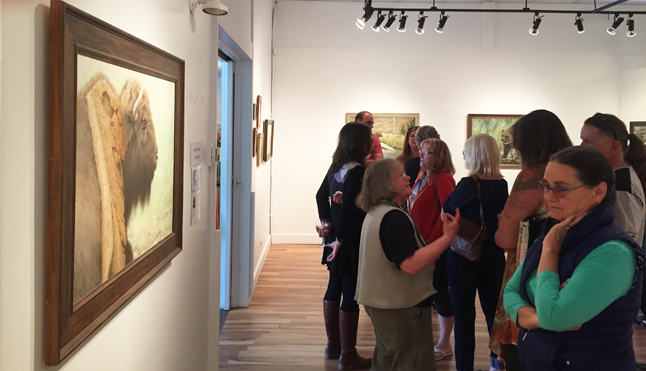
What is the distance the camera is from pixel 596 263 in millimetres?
1692

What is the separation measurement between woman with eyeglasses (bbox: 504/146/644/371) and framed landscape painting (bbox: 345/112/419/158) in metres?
7.28

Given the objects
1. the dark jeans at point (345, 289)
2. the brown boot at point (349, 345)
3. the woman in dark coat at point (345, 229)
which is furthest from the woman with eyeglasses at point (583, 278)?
the brown boot at point (349, 345)

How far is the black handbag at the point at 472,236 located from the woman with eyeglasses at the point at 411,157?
177 centimetres

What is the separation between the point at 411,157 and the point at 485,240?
212 centimetres

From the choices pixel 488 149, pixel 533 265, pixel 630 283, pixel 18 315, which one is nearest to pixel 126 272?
pixel 18 315

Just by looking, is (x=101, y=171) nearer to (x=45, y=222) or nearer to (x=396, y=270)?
(x=45, y=222)

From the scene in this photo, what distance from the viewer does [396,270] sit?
9.46 feet

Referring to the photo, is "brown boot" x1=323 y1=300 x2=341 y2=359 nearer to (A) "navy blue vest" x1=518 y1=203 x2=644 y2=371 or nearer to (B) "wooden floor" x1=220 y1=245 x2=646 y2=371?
(B) "wooden floor" x1=220 y1=245 x2=646 y2=371

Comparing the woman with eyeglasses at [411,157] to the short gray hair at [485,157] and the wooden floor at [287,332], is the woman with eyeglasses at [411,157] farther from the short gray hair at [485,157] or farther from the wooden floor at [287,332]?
the short gray hair at [485,157]

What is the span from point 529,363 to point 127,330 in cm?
142

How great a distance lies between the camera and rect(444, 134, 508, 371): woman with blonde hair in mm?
3455

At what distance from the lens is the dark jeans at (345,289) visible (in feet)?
12.8

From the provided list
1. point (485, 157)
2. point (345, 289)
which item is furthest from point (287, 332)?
point (485, 157)

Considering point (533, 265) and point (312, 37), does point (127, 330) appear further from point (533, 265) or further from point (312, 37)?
point (312, 37)
